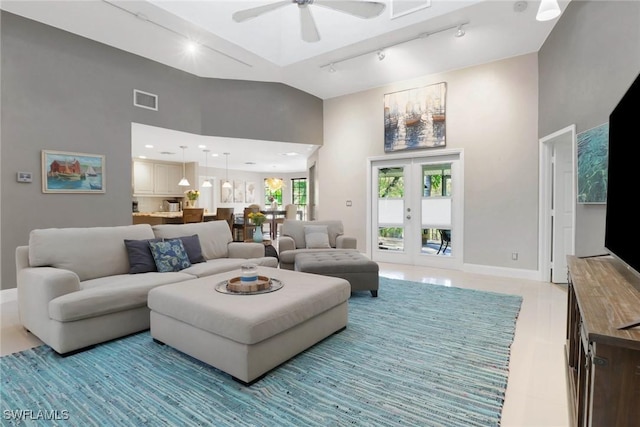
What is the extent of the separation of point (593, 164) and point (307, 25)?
10.6 feet

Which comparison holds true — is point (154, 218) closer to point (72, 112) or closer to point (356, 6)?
point (72, 112)

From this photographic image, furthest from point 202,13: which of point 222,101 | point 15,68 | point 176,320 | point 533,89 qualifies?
point 533,89

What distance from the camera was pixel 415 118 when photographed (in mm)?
5570

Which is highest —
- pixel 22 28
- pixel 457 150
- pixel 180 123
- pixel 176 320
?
pixel 22 28

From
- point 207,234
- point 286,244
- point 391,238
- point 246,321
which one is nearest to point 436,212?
point 391,238

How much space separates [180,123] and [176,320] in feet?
12.8

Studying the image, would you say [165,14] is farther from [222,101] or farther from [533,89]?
[533,89]

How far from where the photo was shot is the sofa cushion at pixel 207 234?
3610mm

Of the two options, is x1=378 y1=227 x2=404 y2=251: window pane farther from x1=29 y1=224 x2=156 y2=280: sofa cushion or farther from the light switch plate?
the light switch plate

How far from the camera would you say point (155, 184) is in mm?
8820

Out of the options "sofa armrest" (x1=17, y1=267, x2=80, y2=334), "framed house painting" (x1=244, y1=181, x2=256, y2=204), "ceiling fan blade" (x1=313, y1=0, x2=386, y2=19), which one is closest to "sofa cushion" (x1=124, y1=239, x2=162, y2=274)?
"sofa armrest" (x1=17, y1=267, x2=80, y2=334)

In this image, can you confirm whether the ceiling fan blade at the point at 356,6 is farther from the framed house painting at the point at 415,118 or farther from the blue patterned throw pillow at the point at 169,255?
the blue patterned throw pillow at the point at 169,255

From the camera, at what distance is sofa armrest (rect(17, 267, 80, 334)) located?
2344 mm

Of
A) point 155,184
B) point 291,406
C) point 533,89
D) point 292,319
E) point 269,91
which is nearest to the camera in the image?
point 291,406
